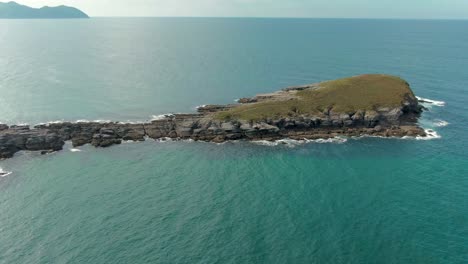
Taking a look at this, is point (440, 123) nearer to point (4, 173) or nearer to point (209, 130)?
point (209, 130)

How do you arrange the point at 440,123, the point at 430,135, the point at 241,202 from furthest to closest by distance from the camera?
the point at 440,123 → the point at 430,135 → the point at 241,202

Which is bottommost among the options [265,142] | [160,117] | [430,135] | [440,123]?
[440,123]

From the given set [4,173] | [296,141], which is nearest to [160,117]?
[296,141]

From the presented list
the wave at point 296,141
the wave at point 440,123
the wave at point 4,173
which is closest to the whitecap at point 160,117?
the wave at point 296,141

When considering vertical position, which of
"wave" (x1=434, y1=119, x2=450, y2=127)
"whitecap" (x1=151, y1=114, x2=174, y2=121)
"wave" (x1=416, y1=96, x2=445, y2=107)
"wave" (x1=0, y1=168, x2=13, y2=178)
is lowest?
"wave" (x1=434, y1=119, x2=450, y2=127)

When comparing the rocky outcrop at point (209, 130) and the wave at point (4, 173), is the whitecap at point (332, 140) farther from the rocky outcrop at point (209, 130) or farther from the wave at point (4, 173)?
the wave at point (4, 173)

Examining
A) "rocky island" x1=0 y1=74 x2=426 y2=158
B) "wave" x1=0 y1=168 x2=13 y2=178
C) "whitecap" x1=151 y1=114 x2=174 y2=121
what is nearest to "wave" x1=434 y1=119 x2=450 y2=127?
"rocky island" x1=0 y1=74 x2=426 y2=158

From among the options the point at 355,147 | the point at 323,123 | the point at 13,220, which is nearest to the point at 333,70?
the point at 323,123

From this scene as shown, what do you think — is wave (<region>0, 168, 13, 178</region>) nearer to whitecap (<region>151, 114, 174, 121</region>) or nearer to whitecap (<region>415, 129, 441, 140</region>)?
whitecap (<region>151, 114, 174, 121</region>)
